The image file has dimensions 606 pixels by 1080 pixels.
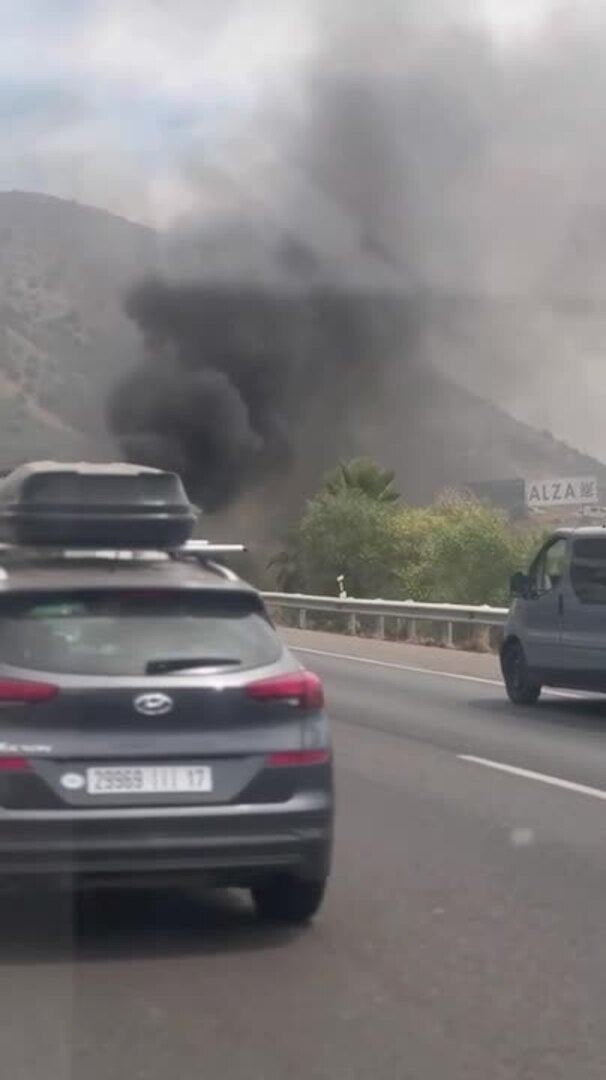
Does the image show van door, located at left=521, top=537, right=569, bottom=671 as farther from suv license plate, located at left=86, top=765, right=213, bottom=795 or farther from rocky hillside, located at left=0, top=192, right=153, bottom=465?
rocky hillside, located at left=0, top=192, right=153, bottom=465

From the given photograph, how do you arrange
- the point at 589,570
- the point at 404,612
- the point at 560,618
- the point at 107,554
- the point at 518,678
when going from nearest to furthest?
the point at 107,554 → the point at 589,570 → the point at 560,618 → the point at 518,678 → the point at 404,612

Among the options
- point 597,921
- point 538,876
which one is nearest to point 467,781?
point 538,876

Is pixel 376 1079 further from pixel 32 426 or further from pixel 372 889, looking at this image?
pixel 32 426

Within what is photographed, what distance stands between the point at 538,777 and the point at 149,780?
240 inches

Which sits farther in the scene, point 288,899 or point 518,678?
point 518,678

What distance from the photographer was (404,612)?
2878 cm

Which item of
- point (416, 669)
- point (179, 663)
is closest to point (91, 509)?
point (179, 663)

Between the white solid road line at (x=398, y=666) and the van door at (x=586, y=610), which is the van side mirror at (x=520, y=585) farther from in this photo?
the white solid road line at (x=398, y=666)

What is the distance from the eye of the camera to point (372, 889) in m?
8.91

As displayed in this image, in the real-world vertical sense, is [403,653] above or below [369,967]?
above

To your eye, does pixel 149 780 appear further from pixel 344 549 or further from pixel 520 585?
pixel 344 549

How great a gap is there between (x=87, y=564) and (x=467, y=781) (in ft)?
17.5

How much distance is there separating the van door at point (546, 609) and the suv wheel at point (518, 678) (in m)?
0.19

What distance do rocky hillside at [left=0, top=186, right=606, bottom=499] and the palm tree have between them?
0.59m
